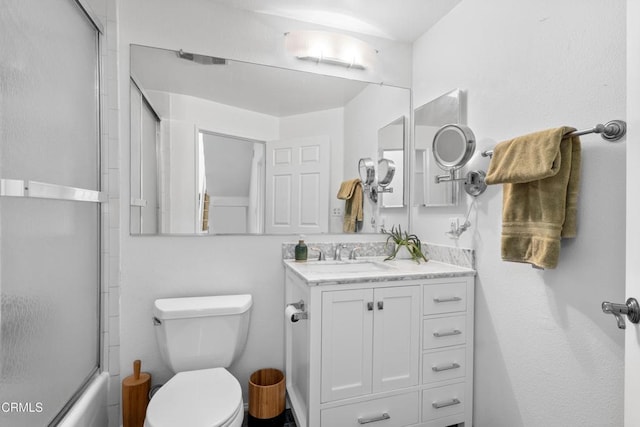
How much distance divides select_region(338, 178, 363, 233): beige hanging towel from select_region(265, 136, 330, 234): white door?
0.37 feet

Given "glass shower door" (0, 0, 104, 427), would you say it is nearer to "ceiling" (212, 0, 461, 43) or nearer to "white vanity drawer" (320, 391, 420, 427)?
"ceiling" (212, 0, 461, 43)

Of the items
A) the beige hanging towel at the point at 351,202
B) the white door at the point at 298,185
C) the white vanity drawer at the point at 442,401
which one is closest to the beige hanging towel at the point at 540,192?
the white vanity drawer at the point at 442,401

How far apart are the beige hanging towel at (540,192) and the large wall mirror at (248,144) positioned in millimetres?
871

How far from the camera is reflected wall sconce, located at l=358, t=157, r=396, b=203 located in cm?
200

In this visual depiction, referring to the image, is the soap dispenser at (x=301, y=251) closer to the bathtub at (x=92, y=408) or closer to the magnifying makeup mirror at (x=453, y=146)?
the magnifying makeup mirror at (x=453, y=146)

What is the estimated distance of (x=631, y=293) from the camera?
828 millimetres

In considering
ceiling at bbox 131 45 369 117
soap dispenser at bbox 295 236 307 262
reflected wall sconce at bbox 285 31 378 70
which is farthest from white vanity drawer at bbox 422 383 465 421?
reflected wall sconce at bbox 285 31 378 70

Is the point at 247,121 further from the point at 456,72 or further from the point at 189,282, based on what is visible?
the point at 456,72

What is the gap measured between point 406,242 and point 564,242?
34.3 inches

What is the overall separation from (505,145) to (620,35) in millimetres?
451

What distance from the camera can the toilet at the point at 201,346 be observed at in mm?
1237

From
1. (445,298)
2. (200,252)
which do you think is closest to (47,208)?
(200,252)

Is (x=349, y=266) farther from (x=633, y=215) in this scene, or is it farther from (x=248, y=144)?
(x=633, y=215)

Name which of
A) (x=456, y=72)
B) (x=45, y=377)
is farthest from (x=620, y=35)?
(x=45, y=377)
